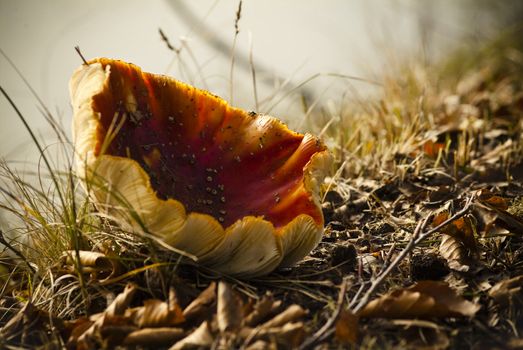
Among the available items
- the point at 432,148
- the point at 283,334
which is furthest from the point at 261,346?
the point at 432,148

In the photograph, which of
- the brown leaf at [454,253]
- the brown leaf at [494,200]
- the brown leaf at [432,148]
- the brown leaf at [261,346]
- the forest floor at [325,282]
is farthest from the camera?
the brown leaf at [432,148]

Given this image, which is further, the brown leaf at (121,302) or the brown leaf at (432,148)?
the brown leaf at (432,148)

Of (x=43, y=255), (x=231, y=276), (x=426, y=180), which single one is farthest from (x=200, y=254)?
(x=426, y=180)

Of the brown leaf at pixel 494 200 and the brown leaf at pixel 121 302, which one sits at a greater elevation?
the brown leaf at pixel 121 302

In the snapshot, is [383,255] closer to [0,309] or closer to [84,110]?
[84,110]

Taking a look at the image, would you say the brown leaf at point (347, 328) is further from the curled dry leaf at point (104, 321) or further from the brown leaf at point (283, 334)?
the curled dry leaf at point (104, 321)

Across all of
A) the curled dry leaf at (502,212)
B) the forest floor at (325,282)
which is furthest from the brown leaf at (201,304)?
the curled dry leaf at (502,212)

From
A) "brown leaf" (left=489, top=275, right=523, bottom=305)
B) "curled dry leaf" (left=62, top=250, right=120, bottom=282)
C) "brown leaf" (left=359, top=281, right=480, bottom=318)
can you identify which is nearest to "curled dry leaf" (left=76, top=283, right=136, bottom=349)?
"curled dry leaf" (left=62, top=250, right=120, bottom=282)

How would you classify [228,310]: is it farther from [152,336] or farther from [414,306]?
[414,306]

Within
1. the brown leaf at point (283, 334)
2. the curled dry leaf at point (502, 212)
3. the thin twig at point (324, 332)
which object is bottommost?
the curled dry leaf at point (502, 212)
